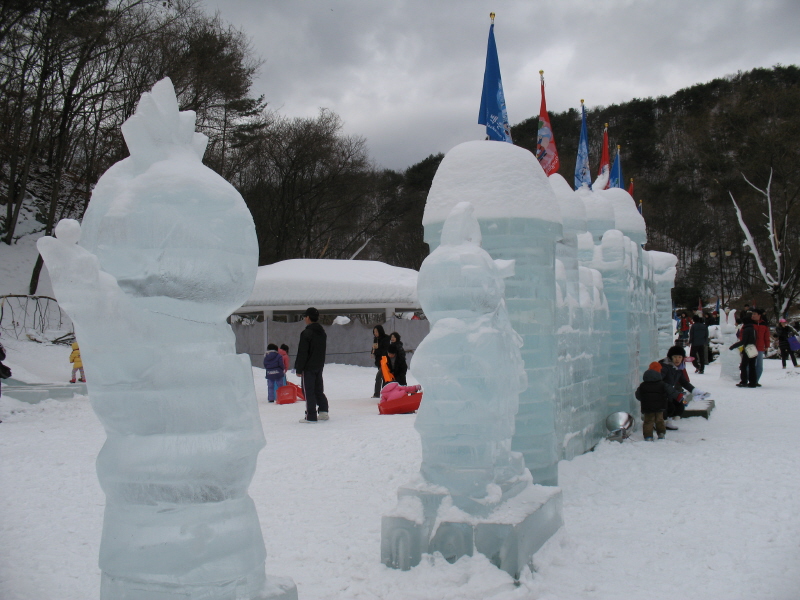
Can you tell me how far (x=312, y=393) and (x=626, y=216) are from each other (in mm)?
5358

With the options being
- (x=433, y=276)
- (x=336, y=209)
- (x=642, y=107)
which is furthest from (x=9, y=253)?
(x=642, y=107)

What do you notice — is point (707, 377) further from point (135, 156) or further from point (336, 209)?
point (336, 209)

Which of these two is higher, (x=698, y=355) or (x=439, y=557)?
(x=698, y=355)

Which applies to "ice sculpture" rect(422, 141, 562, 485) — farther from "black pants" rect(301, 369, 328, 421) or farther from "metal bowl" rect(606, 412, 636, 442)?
"black pants" rect(301, 369, 328, 421)

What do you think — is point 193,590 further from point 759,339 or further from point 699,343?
point 699,343

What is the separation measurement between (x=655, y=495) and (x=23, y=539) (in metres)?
5.00

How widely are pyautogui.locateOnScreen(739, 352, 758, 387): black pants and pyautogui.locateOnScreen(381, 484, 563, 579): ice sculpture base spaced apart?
37.6 feet

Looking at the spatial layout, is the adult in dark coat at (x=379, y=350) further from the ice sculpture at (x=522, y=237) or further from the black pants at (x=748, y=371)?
the black pants at (x=748, y=371)

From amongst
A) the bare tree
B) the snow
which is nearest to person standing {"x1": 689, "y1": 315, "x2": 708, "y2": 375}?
the bare tree

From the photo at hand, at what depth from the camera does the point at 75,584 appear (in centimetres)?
379

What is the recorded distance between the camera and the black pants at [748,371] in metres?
13.9

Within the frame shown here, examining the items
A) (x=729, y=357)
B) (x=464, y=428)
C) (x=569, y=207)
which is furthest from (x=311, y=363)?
(x=729, y=357)

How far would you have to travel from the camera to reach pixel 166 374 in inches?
89.2

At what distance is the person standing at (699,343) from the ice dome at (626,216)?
779 centimetres
